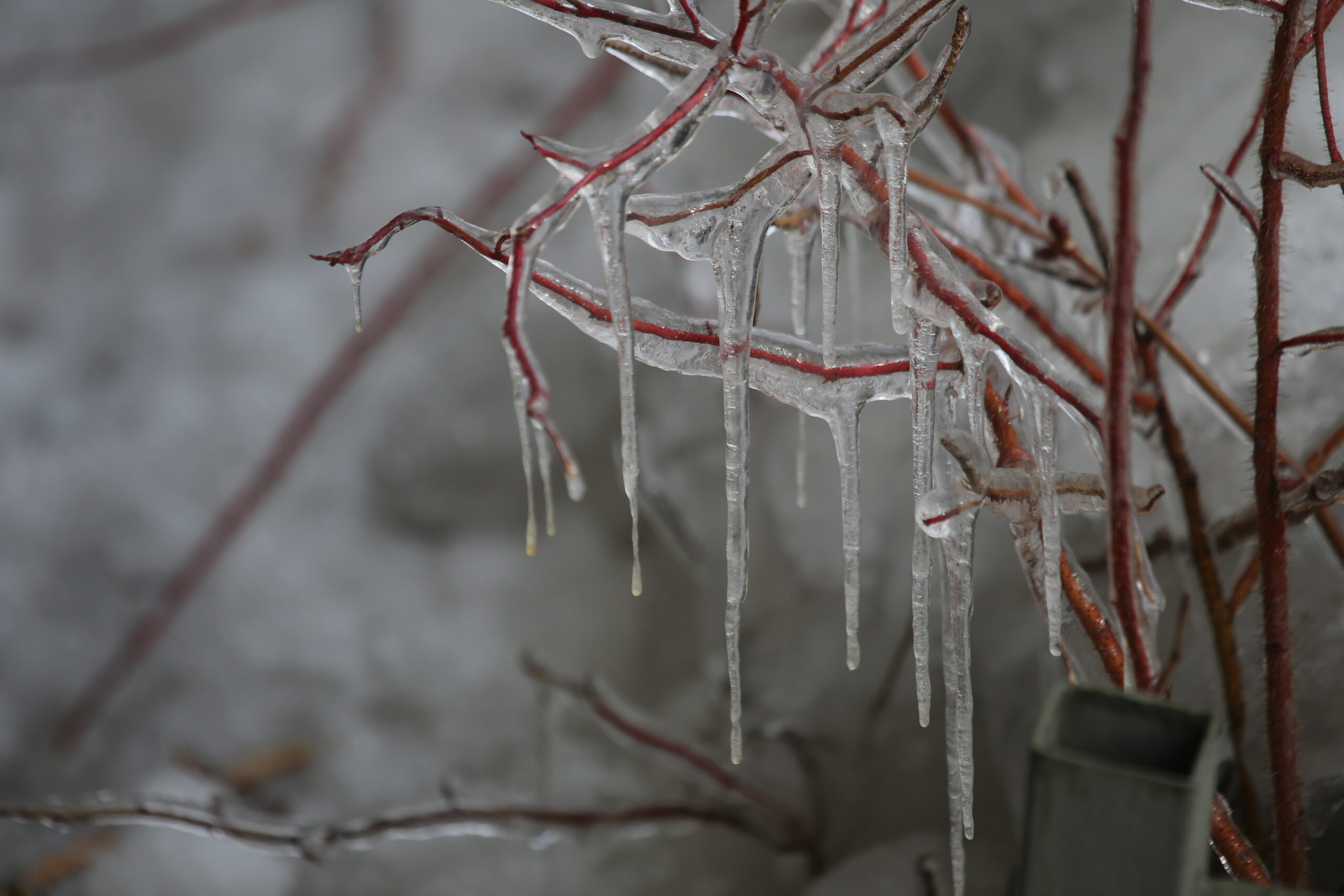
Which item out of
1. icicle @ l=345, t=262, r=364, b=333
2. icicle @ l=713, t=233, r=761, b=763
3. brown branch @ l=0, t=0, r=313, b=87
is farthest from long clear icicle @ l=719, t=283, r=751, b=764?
brown branch @ l=0, t=0, r=313, b=87

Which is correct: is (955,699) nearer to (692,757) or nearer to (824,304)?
(824,304)

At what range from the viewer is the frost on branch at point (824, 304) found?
23 centimetres

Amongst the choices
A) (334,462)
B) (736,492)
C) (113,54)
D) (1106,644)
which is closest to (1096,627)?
(1106,644)

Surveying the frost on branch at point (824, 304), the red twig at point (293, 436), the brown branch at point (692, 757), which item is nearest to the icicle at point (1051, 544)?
the frost on branch at point (824, 304)

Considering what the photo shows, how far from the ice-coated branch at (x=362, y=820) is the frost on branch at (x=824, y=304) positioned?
0.94ft

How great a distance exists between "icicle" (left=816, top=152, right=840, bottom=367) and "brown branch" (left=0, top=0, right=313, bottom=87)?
0.70 meters

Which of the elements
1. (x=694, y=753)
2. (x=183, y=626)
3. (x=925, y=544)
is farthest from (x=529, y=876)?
(x=925, y=544)

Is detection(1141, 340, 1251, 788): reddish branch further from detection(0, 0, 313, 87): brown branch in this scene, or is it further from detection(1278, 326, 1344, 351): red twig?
detection(0, 0, 313, 87): brown branch

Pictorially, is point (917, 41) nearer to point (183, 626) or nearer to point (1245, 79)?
point (1245, 79)

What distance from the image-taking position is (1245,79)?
57cm

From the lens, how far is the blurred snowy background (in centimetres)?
71

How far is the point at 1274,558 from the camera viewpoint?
0.90 feet

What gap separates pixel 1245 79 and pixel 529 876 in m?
0.70

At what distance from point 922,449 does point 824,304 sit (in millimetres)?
51
